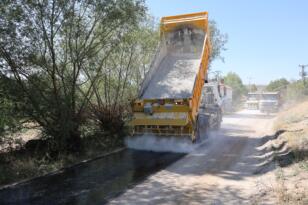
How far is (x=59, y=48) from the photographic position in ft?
30.4

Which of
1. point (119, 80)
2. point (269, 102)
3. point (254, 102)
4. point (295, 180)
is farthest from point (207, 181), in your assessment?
point (254, 102)

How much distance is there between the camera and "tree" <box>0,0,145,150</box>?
813 cm

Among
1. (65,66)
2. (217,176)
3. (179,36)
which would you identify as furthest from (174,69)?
(217,176)

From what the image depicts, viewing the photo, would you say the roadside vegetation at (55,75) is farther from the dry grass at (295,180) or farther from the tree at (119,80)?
the dry grass at (295,180)

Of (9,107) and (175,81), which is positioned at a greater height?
(175,81)

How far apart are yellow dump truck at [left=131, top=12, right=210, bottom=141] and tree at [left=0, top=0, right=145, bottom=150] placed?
2065 millimetres

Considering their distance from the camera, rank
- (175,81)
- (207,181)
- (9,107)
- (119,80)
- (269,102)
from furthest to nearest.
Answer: (269,102), (119,80), (175,81), (9,107), (207,181)

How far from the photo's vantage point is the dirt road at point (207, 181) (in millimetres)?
5852

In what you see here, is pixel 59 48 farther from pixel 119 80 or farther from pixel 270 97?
pixel 270 97

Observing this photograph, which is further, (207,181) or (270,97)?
(270,97)

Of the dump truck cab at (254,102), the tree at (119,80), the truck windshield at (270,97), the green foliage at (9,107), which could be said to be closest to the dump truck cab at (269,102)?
the truck windshield at (270,97)

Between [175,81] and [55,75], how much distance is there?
437 cm

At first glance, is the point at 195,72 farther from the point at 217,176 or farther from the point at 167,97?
the point at 217,176

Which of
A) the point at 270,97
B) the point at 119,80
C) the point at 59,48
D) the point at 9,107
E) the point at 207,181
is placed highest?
the point at 59,48
